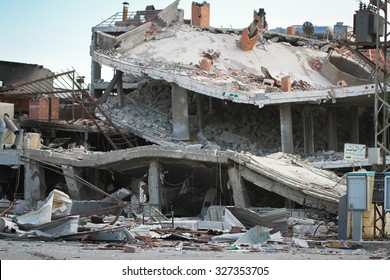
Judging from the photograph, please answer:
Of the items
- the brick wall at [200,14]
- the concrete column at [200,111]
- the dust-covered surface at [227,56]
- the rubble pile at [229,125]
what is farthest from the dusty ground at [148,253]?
the brick wall at [200,14]

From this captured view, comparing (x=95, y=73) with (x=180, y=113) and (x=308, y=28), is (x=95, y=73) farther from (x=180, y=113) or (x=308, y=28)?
(x=180, y=113)

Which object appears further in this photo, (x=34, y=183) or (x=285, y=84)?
(x=285, y=84)

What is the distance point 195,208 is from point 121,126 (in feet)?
35.0

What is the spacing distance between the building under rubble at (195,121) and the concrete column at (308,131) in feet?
0.13

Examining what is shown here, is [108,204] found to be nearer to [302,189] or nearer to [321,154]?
[302,189]

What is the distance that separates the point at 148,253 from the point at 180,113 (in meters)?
26.0

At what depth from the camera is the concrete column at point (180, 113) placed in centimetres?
4344

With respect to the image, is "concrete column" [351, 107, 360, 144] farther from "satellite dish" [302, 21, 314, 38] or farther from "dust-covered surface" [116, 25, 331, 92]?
"satellite dish" [302, 21, 314, 38]

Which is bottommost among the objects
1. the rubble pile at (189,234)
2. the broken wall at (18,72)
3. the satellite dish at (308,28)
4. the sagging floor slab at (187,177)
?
the rubble pile at (189,234)

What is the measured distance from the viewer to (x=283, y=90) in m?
43.6

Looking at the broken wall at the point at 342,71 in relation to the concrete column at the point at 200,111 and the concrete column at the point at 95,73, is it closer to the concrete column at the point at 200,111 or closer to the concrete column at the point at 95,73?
the concrete column at the point at 200,111

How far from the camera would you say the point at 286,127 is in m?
41.1

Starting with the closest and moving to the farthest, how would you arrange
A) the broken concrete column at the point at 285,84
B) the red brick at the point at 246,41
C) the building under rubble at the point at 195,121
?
the building under rubble at the point at 195,121
the broken concrete column at the point at 285,84
the red brick at the point at 246,41

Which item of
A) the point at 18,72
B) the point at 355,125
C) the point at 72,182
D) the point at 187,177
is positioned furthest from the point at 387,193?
the point at 18,72
